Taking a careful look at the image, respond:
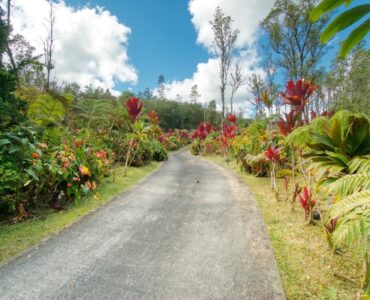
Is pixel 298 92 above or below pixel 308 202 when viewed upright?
above

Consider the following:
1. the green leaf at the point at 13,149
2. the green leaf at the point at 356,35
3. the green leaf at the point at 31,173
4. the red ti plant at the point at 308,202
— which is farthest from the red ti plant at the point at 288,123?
the green leaf at the point at 13,149

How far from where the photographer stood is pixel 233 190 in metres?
5.30

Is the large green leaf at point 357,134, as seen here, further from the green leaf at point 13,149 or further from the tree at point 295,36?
the tree at point 295,36

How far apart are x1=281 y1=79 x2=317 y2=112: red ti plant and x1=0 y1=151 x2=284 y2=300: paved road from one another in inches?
70.3

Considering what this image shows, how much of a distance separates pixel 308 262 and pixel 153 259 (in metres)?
1.54

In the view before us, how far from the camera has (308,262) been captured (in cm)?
235

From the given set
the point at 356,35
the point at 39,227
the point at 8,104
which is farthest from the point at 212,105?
the point at 356,35

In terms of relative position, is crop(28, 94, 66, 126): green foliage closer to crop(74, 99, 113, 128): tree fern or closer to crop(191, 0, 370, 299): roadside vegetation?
crop(74, 99, 113, 128): tree fern

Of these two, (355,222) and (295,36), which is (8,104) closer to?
(355,222)

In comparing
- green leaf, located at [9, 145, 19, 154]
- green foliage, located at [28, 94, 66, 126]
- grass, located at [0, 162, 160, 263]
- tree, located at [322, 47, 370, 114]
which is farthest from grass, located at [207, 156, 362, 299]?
tree, located at [322, 47, 370, 114]

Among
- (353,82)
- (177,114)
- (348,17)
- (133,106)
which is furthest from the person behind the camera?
(177,114)

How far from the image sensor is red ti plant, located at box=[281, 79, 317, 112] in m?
3.26

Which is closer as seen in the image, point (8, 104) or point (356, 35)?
point (356, 35)

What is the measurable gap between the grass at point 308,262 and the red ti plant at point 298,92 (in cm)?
168
